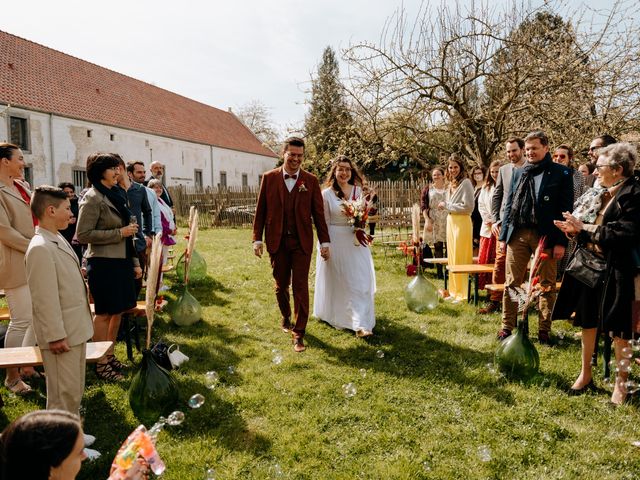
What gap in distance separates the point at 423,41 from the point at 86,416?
10.2 m

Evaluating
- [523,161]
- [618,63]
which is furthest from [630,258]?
[618,63]

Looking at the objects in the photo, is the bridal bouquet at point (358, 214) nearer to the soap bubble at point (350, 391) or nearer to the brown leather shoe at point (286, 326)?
the brown leather shoe at point (286, 326)

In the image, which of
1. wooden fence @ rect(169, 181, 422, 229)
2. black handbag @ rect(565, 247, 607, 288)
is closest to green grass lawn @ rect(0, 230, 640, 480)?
black handbag @ rect(565, 247, 607, 288)

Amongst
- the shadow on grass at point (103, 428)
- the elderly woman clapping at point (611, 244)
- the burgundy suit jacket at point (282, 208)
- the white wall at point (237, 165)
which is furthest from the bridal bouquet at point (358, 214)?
the white wall at point (237, 165)

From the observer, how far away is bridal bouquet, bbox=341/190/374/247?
231 inches

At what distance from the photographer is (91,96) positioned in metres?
29.8

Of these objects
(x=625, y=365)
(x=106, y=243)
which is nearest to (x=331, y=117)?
(x=106, y=243)

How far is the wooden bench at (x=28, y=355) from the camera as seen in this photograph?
3555mm

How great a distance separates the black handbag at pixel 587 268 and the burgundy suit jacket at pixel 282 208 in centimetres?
281

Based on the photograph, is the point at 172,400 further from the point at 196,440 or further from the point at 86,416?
the point at 86,416

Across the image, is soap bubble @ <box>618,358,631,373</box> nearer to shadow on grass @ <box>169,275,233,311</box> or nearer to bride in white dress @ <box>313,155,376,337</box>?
bride in white dress @ <box>313,155,376,337</box>

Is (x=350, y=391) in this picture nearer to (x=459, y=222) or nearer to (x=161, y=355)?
(x=161, y=355)

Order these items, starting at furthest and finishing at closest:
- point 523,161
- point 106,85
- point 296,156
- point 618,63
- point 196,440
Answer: point 106,85, point 618,63, point 523,161, point 296,156, point 196,440

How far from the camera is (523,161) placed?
6195 mm
